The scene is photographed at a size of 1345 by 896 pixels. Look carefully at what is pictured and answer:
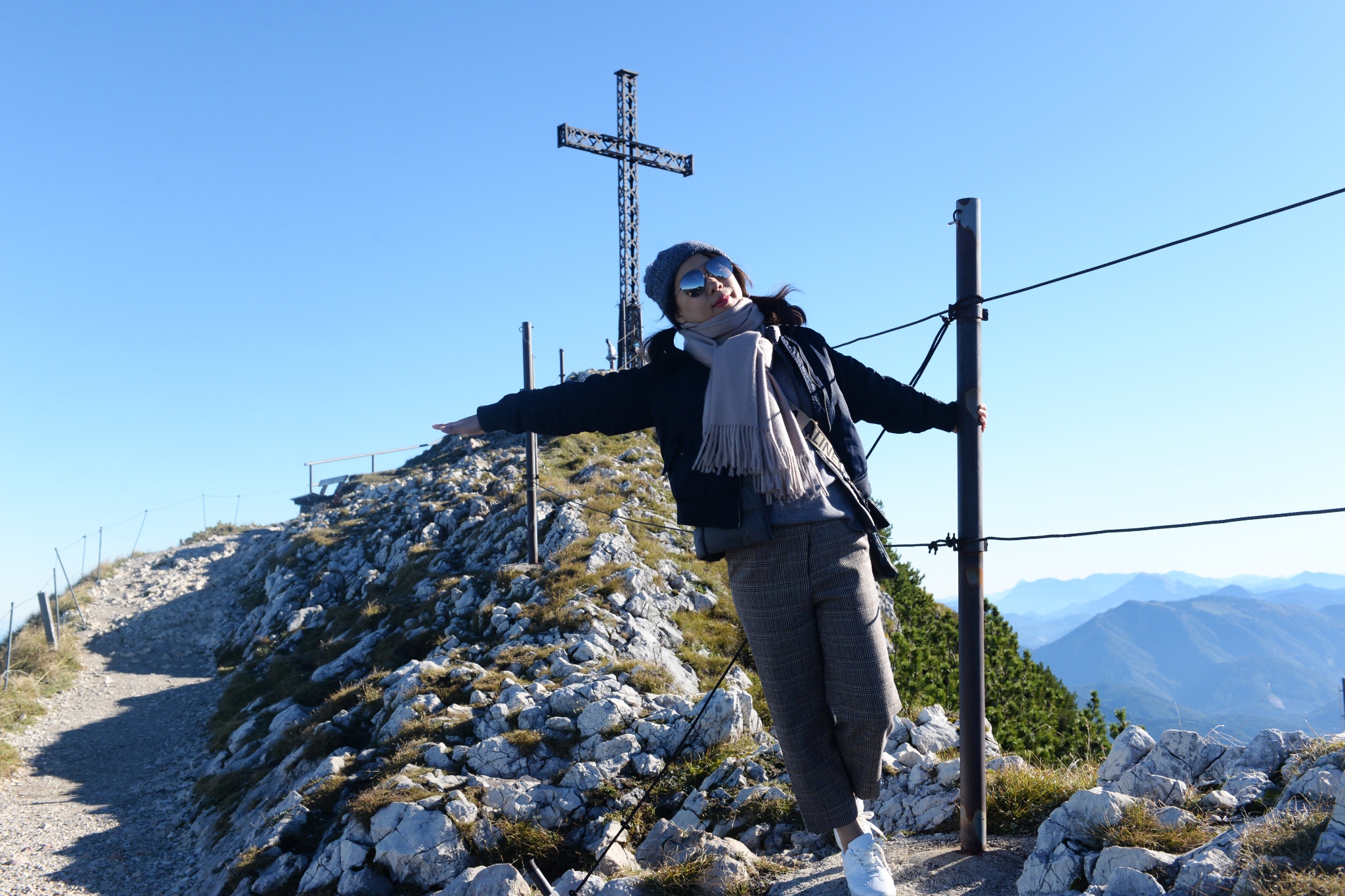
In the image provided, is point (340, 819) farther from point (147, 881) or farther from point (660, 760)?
point (147, 881)

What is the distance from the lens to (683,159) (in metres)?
29.4

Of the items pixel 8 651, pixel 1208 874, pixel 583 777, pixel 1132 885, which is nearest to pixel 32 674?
pixel 8 651

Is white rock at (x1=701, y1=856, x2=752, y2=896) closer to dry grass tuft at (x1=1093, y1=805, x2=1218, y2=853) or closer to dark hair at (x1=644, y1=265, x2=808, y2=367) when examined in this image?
dry grass tuft at (x1=1093, y1=805, x2=1218, y2=853)

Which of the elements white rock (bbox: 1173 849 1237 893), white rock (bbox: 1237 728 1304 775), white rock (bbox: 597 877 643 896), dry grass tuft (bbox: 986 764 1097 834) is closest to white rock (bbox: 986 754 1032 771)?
dry grass tuft (bbox: 986 764 1097 834)

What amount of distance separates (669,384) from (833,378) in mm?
749

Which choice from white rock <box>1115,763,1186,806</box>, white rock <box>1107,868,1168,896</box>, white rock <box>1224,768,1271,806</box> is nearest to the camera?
white rock <box>1107,868,1168,896</box>

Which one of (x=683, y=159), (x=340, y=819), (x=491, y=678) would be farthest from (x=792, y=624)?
(x=683, y=159)

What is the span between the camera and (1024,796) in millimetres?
4805

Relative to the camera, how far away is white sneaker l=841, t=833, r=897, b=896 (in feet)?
11.9

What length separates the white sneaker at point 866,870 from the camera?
3.61 meters

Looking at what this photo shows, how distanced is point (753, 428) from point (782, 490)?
0.30 metres

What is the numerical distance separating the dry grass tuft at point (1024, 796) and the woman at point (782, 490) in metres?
1.41

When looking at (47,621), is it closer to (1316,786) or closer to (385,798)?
(385,798)

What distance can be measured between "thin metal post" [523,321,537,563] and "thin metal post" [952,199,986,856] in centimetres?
1110
